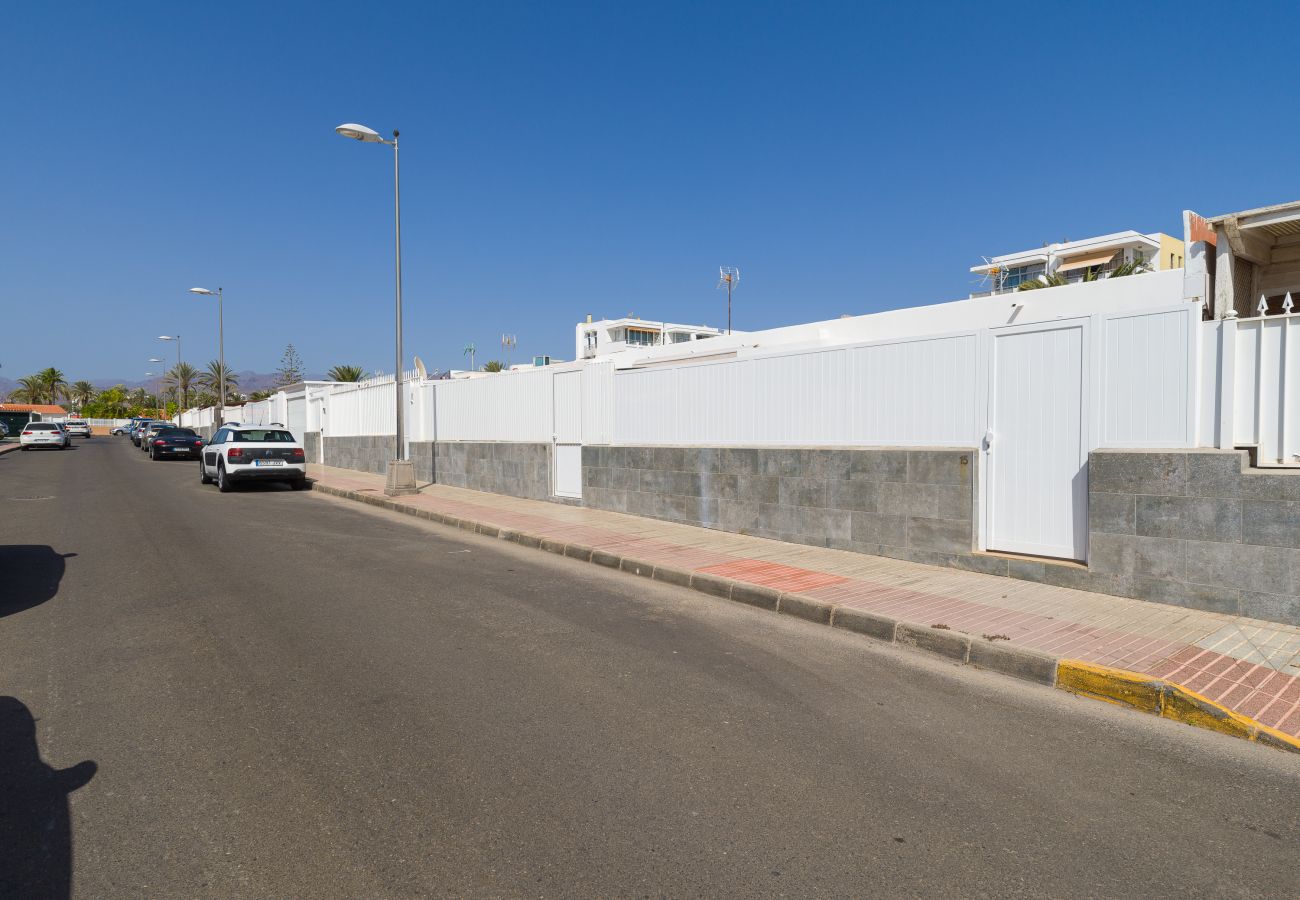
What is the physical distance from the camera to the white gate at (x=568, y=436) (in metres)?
13.9

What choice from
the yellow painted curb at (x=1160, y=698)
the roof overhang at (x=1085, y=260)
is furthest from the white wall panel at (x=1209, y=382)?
the roof overhang at (x=1085, y=260)

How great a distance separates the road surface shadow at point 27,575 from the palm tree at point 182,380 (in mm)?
90676

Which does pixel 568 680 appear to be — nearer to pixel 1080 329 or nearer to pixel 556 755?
pixel 556 755

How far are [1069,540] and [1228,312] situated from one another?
2.42 meters

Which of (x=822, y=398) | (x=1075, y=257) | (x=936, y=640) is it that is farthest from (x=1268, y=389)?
(x=1075, y=257)

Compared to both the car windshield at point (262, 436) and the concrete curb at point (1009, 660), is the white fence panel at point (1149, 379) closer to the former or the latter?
the concrete curb at point (1009, 660)

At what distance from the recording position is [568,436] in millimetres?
14188

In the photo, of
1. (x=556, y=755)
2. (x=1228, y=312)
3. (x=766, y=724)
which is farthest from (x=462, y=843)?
(x=1228, y=312)

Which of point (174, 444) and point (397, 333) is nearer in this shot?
point (397, 333)

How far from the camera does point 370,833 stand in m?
3.04

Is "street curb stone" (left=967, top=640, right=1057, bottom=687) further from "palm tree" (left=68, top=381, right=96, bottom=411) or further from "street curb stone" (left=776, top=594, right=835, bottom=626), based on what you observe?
"palm tree" (left=68, top=381, right=96, bottom=411)

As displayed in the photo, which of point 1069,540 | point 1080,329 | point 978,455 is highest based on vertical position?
point 1080,329

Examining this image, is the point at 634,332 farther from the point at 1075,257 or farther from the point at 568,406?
the point at 568,406

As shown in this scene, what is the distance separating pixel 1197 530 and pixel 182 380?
103636 millimetres
